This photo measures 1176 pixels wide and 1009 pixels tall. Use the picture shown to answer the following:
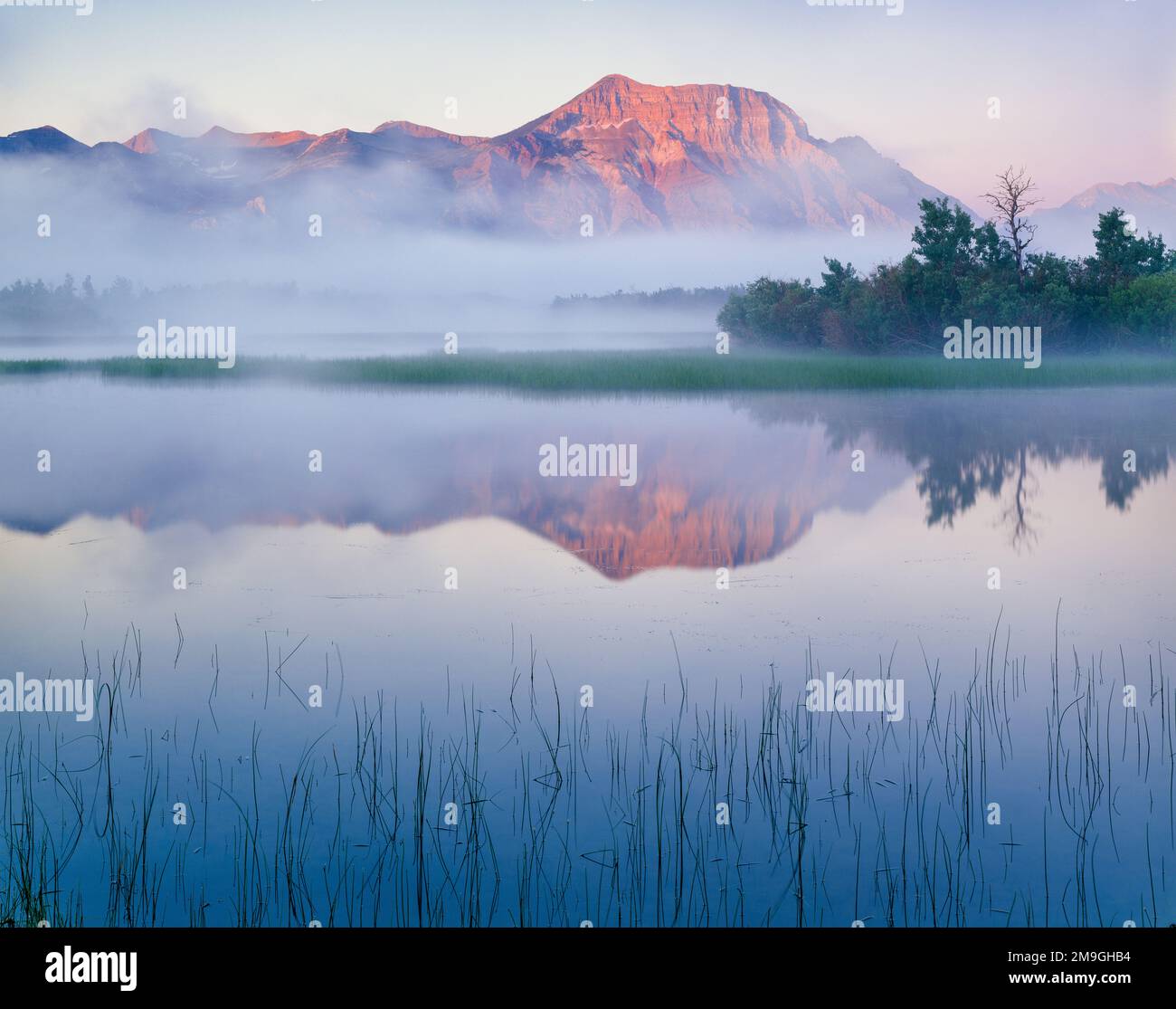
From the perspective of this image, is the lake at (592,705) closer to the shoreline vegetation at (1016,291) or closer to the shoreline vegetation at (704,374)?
the shoreline vegetation at (704,374)

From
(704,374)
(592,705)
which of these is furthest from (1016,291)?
(592,705)

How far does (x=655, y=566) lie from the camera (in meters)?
12.8

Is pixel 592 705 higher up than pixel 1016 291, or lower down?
lower down

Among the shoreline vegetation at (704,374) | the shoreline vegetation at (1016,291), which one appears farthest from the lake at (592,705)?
the shoreline vegetation at (1016,291)

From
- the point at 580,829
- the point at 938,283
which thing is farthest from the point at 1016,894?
the point at 938,283

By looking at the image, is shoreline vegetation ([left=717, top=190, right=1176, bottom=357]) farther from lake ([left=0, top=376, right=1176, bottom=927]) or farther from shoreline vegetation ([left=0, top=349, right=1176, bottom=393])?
lake ([left=0, top=376, right=1176, bottom=927])

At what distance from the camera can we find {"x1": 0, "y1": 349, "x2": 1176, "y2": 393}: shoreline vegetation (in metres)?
35.9

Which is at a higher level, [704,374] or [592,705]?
[704,374]

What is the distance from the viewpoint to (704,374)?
37.2m

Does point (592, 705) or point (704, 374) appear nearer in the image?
point (592, 705)

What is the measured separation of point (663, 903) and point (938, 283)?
45066 millimetres

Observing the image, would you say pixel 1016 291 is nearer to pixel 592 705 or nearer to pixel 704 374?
pixel 704 374

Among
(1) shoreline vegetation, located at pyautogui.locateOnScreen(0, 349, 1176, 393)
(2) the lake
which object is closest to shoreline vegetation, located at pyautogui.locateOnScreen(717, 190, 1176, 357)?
(1) shoreline vegetation, located at pyautogui.locateOnScreen(0, 349, 1176, 393)

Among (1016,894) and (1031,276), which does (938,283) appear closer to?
(1031,276)
